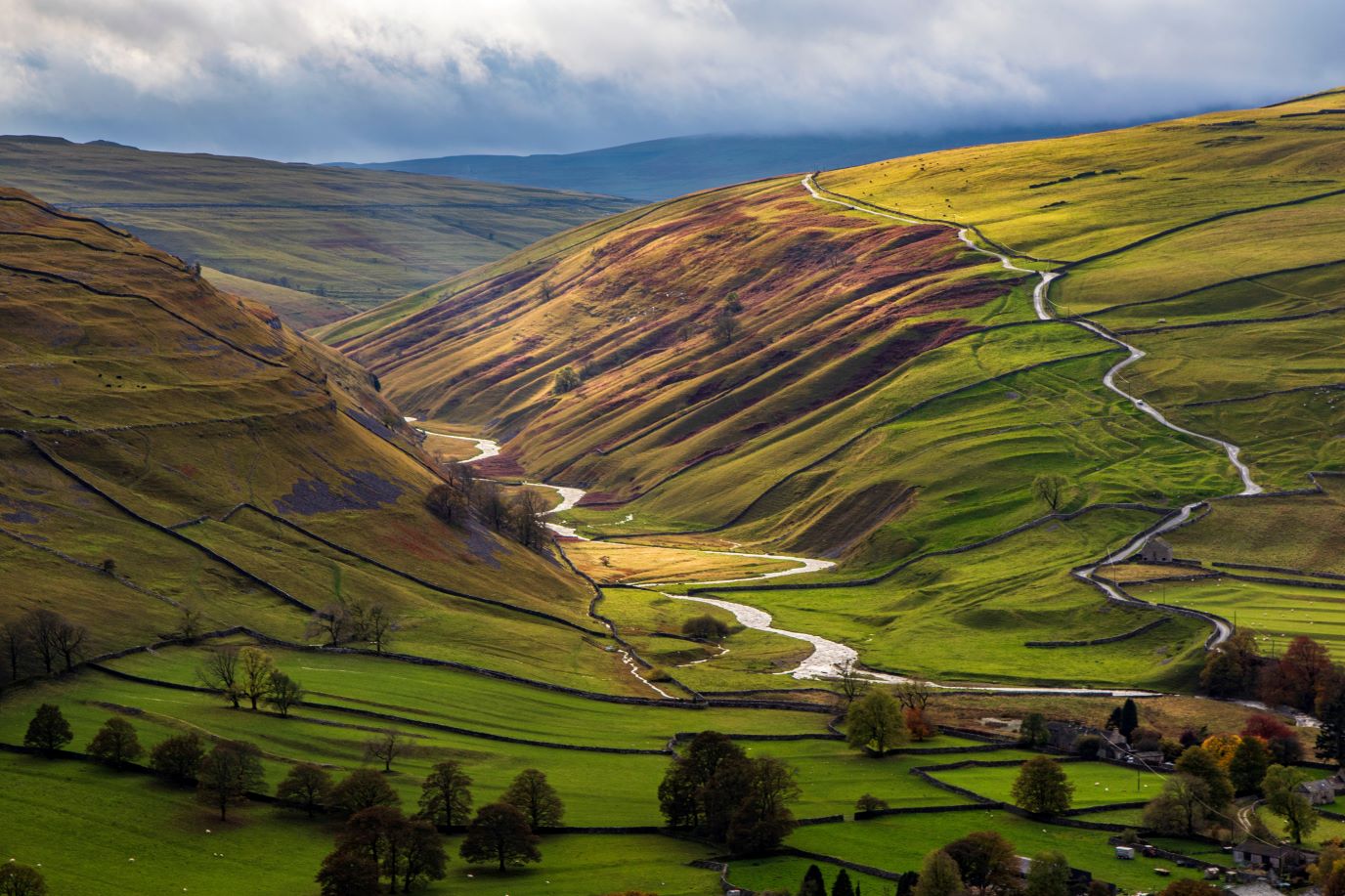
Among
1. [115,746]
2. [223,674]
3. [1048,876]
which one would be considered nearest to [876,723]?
[1048,876]

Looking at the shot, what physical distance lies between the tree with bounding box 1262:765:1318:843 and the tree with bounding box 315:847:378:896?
5982cm

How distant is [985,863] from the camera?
8269 centimetres

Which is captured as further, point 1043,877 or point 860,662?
point 860,662

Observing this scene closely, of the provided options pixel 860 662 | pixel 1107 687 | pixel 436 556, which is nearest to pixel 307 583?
pixel 436 556

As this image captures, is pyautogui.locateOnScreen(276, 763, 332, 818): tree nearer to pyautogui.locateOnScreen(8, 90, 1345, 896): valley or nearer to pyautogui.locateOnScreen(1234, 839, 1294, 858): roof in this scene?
pyautogui.locateOnScreen(8, 90, 1345, 896): valley

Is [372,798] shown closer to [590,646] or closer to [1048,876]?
[1048,876]

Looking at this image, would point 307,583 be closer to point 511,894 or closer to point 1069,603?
point 511,894

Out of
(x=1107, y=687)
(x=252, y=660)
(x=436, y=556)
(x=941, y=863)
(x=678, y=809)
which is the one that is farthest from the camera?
(x=436, y=556)

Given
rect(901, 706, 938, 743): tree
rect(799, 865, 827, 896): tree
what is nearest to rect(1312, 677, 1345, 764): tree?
rect(901, 706, 938, 743): tree

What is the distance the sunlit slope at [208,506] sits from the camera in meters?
130

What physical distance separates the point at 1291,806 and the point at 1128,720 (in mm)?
24406

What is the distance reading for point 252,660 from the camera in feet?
355

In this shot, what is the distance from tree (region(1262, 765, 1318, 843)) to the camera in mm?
89125

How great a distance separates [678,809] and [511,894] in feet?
55.5
